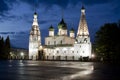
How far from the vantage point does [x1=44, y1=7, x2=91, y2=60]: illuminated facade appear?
99.9m

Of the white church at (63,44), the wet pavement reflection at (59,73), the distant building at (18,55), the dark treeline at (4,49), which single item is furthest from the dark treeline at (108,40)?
the distant building at (18,55)

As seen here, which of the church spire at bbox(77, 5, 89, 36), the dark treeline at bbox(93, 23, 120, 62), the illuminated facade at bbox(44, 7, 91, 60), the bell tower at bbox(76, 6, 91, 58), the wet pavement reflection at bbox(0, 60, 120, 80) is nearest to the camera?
the wet pavement reflection at bbox(0, 60, 120, 80)

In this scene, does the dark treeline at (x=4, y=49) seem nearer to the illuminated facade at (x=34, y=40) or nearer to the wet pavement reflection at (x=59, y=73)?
the illuminated facade at (x=34, y=40)

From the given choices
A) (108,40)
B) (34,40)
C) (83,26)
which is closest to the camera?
(108,40)

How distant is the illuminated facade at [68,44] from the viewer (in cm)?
9988

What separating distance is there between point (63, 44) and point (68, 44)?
2.90 metres

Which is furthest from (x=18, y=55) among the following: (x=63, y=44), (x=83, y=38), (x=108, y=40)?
(x=108, y=40)

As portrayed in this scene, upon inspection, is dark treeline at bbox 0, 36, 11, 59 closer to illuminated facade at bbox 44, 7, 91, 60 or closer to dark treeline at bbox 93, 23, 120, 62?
illuminated facade at bbox 44, 7, 91, 60

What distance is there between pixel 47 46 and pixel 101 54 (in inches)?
2100

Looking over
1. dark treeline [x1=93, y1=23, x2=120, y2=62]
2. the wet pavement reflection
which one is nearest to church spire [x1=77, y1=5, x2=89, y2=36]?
dark treeline [x1=93, y1=23, x2=120, y2=62]

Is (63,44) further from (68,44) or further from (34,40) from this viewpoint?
(34,40)

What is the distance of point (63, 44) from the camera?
11181 cm

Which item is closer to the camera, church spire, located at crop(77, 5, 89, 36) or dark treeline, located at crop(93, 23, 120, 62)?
dark treeline, located at crop(93, 23, 120, 62)

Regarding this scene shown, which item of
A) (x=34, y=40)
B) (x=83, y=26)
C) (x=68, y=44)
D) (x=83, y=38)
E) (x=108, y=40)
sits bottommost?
(x=108, y=40)
